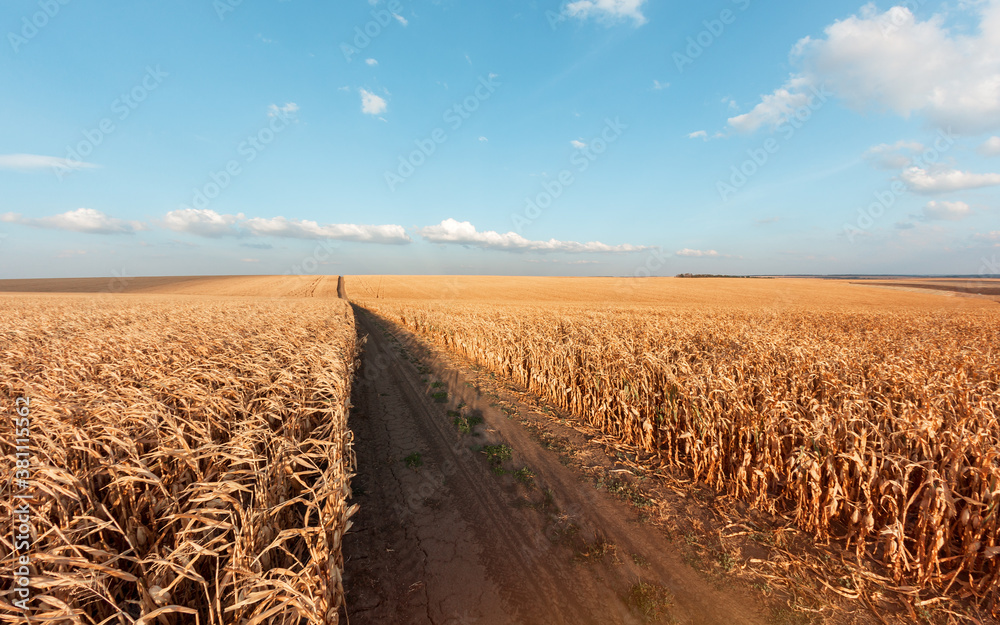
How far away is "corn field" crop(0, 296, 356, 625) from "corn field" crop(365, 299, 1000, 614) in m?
4.83

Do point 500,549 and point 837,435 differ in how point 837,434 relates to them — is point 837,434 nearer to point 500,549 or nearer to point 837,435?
point 837,435

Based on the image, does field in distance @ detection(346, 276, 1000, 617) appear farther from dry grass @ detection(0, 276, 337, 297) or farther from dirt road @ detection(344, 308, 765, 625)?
dry grass @ detection(0, 276, 337, 297)

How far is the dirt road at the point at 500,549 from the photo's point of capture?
3.35 meters

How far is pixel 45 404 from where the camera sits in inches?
108

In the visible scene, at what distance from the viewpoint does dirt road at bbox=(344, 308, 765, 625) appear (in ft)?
11.0

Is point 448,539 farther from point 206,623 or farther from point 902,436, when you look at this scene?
point 902,436

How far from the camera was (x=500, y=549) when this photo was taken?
407 centimetres

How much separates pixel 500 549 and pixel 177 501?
125 inches

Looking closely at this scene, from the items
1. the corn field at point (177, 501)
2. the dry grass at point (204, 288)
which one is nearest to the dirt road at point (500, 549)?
the corn field at point (177, 501)

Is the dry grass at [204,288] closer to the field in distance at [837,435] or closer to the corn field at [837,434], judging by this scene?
the field in distance at [837,435]

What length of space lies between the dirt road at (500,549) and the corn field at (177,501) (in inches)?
51.3

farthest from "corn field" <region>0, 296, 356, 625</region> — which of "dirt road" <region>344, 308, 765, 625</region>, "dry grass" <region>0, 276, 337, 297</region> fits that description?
"dry grass" <region>0, 276, 337, 297</region>

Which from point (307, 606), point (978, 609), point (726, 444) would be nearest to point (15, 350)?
point (307, 606)

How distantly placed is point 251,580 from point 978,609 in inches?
224
